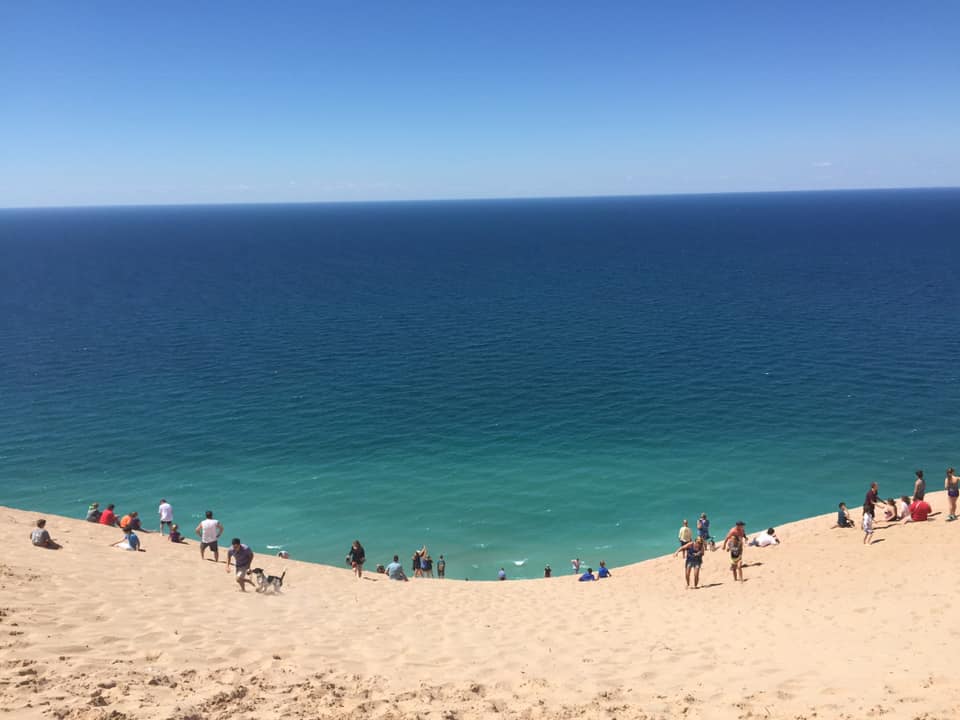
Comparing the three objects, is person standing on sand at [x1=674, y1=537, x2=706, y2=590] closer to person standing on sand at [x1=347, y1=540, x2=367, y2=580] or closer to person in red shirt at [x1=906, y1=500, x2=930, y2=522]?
person in red shirt at [x1=906, y1=500, x2=930, y2=522]

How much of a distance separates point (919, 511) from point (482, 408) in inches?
1101

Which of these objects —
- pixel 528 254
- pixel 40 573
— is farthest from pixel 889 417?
pixel 528 254

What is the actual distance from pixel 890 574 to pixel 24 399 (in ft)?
175

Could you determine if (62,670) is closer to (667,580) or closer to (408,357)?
(667,580)

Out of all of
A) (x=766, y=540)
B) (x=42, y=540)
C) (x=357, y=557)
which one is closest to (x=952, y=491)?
(x=766, y=540)

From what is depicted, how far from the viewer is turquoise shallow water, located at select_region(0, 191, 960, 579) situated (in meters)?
32.8

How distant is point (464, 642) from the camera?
1445 cm

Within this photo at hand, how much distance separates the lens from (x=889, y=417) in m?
42.6

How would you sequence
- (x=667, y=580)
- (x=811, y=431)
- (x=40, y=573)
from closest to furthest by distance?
(x=40, y=573) → (x=667, y=580) → (x=811, y=431)

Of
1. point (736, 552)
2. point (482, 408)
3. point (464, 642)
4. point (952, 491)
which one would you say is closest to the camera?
point (464, 642)

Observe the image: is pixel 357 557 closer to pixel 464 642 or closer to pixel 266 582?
pixel 266 582

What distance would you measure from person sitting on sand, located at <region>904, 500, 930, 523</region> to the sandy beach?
5.82 feet

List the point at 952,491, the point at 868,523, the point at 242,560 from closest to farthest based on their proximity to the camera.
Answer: the point at 242,560 → the point at 868,523 → the point at 952,491

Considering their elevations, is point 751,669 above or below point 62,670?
below
